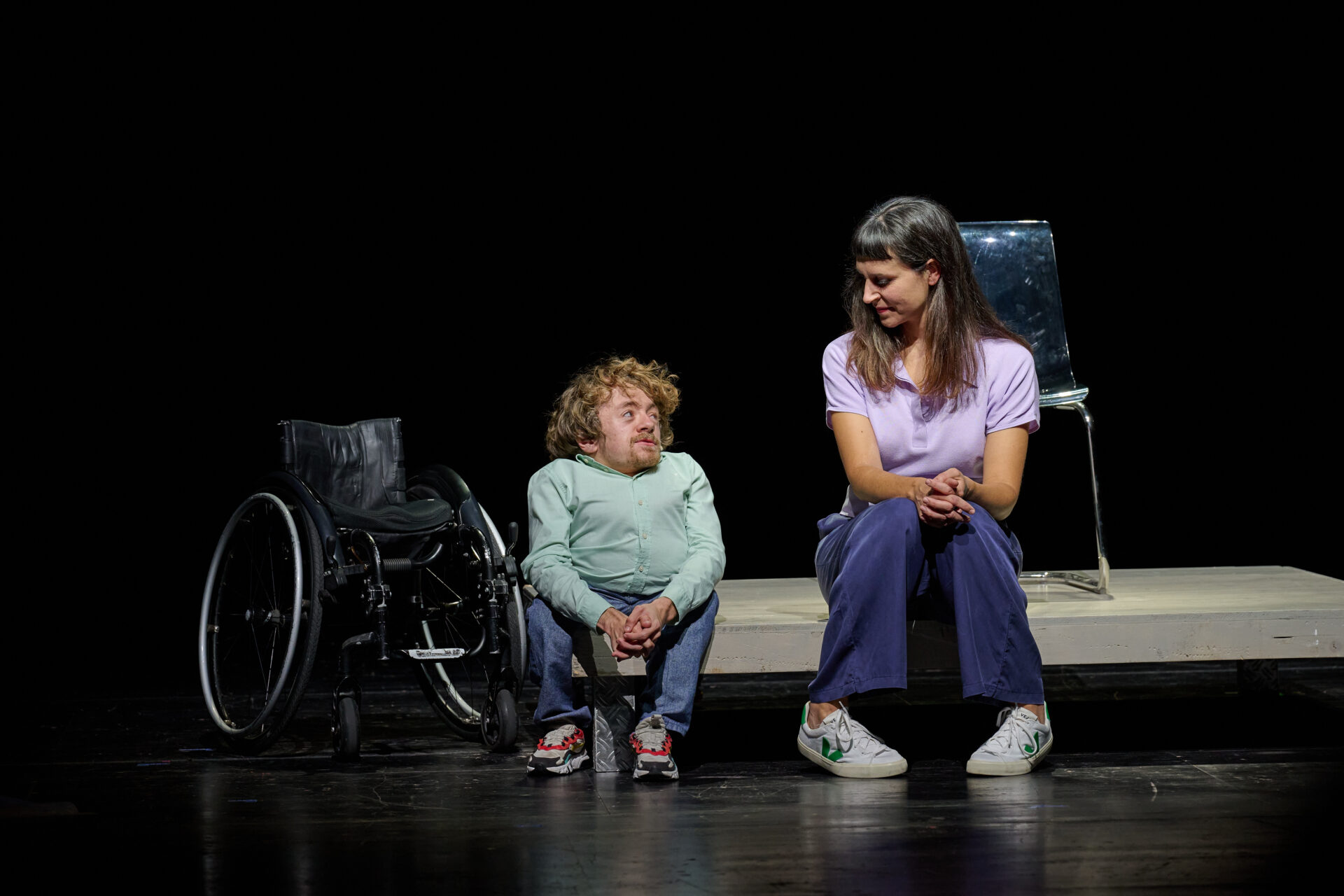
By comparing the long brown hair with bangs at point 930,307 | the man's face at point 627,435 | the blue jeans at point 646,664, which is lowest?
the blue jeans at point 646,664

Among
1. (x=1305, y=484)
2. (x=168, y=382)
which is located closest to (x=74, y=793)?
(x=168, y=382)

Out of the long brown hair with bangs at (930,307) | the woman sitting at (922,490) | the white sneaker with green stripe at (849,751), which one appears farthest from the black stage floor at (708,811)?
the long brown hair with bangs at (930,307)

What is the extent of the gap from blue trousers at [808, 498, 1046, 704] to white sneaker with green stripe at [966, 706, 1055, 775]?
4 centimetres

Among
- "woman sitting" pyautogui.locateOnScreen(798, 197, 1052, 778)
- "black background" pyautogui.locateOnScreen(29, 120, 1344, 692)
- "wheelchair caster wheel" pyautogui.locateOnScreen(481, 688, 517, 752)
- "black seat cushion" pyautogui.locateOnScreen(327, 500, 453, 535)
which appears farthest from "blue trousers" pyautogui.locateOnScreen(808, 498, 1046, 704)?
"black background" pyautogui.locateOnScreen(29, 120, 1344, 692)

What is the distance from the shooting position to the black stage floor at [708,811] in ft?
6.03

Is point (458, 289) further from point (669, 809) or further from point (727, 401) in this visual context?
point (669, 809)

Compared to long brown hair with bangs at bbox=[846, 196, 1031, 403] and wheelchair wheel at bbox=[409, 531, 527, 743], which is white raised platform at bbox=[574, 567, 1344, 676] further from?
long brown hair with bangs at bbox=[846, 196, 1031, 403]

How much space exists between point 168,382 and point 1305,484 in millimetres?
3811

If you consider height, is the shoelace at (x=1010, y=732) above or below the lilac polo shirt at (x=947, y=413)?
below

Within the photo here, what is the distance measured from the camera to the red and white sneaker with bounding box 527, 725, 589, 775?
2465 mm

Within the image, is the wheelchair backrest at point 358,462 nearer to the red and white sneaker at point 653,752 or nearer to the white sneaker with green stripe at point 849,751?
the red and white sneaker at point 653,752

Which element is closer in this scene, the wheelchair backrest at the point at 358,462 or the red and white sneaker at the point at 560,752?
the red and white sneaker at the point at 560,752

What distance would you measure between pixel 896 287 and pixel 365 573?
1.10 metres

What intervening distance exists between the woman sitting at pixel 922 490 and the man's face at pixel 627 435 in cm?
33
